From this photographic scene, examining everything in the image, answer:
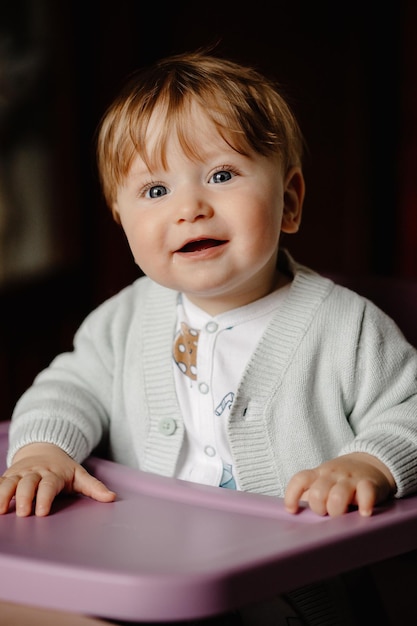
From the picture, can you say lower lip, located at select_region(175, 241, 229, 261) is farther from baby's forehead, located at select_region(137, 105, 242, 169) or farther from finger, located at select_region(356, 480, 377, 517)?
finger, located at select_region(356, 480, 377, 517)

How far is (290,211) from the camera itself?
1058 mm

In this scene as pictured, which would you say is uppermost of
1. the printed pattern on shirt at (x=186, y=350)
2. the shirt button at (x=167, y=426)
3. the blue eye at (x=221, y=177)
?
the blue eye at (x=221, y=177)

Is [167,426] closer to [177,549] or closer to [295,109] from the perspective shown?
[177,549]

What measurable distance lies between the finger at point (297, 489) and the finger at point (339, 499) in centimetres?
2

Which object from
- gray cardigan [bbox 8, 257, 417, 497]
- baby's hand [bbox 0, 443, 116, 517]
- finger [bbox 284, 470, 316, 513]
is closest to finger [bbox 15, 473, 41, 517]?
baby's hand [bbox 0, 443, 116, 517]

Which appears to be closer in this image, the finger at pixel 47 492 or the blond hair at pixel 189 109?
the finger at pixel 47 492

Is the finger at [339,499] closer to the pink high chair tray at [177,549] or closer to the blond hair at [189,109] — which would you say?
the pink high chair tray at [177,549]

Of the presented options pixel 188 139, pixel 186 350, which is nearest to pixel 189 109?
pixel 188 139

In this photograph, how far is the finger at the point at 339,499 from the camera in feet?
2.55

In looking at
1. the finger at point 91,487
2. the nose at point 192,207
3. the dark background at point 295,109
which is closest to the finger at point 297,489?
the finger at point 91,487

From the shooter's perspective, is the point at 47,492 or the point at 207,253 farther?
the point at 207,253

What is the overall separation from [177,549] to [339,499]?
5.7 inches

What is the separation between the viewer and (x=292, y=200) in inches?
41.8

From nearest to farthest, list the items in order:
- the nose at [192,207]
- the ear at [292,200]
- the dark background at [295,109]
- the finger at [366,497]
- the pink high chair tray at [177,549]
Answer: the pink high chair tray at [177,549] → the finger at [366,497] → the nose at [192,207] → the ear at [292,200] → the dark background at [295,109]
